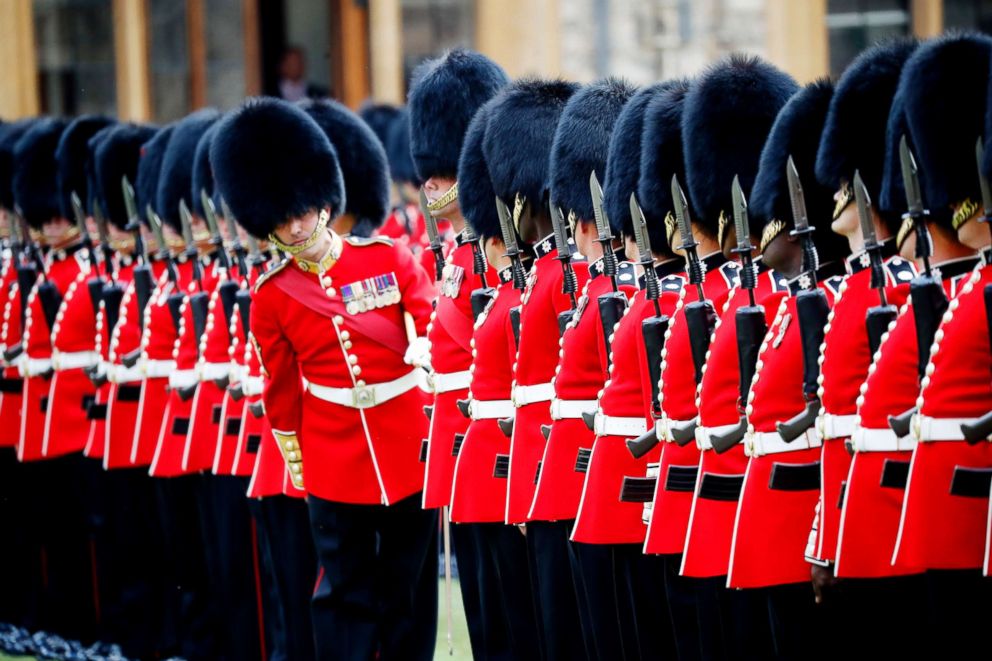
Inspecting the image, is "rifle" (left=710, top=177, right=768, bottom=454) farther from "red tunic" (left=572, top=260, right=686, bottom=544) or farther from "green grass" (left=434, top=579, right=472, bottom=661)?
"green grass" (left=434, top=579, right=472, bottom=661)

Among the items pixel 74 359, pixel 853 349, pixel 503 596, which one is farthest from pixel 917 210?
pixel 74 359

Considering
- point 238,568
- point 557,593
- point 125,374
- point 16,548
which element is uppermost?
point 125,374

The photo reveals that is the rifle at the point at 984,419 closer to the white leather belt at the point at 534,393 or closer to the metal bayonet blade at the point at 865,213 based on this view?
the metal bayonet blade at the point at 865,213

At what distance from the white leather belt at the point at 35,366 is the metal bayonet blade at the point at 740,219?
3.77m

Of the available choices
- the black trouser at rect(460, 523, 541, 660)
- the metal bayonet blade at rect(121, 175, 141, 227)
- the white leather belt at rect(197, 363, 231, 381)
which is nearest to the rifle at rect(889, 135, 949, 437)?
the black trouser at rect(460, 523, 541, 660)

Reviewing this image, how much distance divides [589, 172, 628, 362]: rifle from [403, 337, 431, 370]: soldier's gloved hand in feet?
2.99

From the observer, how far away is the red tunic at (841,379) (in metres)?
3.85

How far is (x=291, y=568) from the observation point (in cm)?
580

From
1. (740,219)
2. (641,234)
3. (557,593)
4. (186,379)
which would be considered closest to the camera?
(740,219)

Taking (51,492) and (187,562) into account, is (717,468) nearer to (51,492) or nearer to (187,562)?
(187,562)

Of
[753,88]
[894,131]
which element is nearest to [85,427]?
[753,88]

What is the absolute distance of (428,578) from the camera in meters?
5.52

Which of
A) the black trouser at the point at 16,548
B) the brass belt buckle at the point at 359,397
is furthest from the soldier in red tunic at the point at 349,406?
the black trouser at the point at 16,548

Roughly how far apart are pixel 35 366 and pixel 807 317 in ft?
13.7
